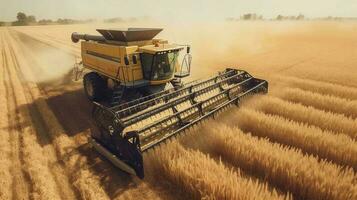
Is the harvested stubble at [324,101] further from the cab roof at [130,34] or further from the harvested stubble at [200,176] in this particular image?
the cab roof at [130,34]

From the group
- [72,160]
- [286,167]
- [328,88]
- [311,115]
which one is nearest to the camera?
[286,167]

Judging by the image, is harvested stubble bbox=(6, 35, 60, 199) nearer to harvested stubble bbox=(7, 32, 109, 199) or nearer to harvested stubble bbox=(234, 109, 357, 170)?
harvested stubble bbox=(7, 32, 109, 199)

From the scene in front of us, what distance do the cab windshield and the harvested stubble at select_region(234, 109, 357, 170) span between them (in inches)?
87.2

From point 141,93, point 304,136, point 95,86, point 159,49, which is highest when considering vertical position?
point 159,49

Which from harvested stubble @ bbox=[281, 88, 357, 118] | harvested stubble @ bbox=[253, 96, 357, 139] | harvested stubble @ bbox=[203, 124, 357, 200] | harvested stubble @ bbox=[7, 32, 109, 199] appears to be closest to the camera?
harvested stubble @ bbox=[203, 124, 357, 200]

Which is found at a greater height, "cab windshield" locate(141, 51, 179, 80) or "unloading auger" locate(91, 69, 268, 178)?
"cab windshield" locate(141, 51, 179, 80)

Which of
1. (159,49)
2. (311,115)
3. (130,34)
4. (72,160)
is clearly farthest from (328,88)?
(72,160)

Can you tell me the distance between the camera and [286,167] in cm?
443

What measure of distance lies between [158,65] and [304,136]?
3.87 metres

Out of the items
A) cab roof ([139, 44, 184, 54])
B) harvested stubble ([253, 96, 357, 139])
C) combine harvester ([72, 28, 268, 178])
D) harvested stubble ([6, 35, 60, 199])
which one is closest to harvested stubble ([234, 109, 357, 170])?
harvested stubble ([253, 96, 357, 139])

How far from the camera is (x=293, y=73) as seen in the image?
42.9 ft

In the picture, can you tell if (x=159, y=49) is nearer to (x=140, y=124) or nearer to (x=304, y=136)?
(x=140, y=124)

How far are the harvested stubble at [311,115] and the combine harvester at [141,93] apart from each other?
623 millimetres

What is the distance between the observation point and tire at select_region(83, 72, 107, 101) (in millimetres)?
8805
